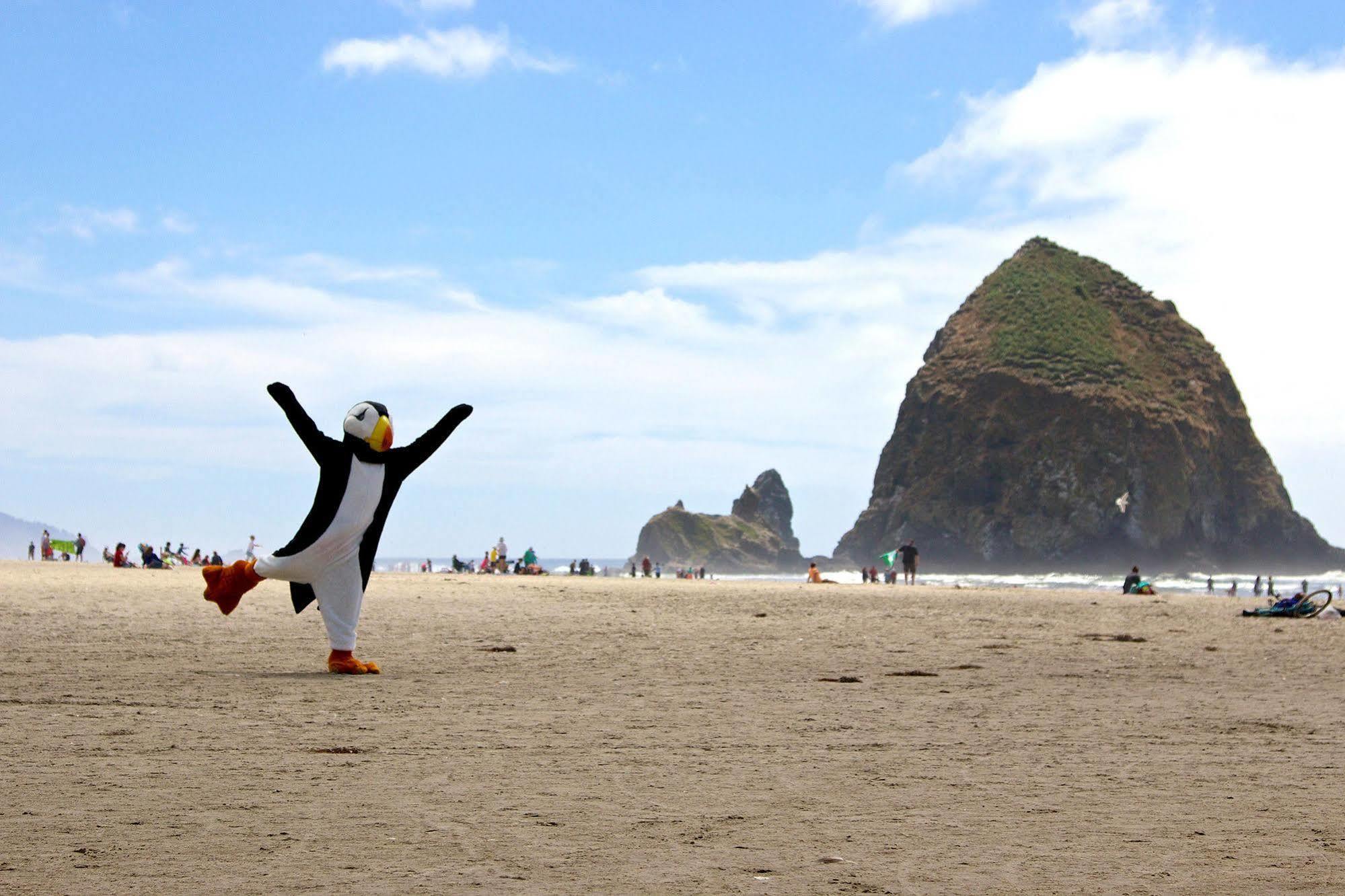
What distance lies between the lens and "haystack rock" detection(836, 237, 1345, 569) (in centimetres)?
12212

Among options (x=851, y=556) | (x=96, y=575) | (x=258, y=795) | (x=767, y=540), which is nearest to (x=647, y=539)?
(x=767, y=540)

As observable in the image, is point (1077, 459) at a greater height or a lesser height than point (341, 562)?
greater

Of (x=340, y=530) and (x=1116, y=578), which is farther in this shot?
(x=1116, y=578)

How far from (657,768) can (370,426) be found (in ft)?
18.5

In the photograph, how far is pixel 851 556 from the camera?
13500 cm

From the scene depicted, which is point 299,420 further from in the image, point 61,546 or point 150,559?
point 61,546

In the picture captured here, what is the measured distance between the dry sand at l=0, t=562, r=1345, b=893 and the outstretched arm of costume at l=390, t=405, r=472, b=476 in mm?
1841

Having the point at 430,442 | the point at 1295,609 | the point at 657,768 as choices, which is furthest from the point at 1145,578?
the point at 657,768

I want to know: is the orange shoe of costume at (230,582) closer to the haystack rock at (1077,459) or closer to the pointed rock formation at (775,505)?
the haystack rock at (1077,459)

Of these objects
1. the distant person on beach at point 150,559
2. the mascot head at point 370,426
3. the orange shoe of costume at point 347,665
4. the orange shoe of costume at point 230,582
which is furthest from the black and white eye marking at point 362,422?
the distant person on beach at point 150,559

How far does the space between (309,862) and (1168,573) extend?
406 ft

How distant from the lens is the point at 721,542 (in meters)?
147

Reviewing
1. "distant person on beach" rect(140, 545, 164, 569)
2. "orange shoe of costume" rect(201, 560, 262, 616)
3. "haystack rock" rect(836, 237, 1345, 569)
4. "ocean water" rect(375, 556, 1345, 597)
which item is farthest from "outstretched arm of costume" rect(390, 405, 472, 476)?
"haystack rock" rect(836, 237, 1345, 569)

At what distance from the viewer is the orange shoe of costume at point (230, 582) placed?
1106cm
